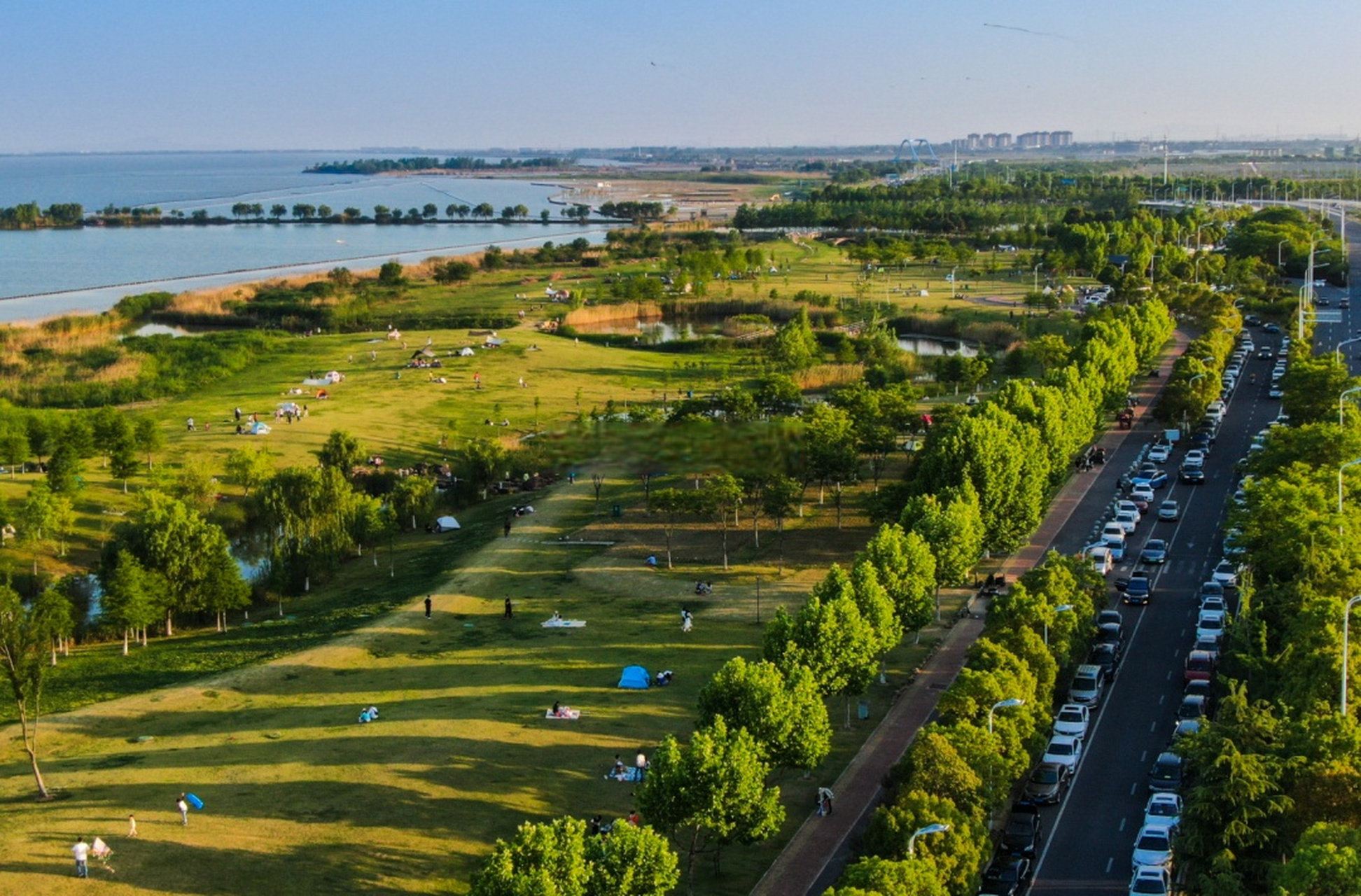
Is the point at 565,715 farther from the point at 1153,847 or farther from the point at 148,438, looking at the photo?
the point at 148,438

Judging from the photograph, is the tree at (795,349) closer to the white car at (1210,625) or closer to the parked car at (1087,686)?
the white car at (1210,625)

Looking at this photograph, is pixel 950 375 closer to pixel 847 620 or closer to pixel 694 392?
pixel 694 392

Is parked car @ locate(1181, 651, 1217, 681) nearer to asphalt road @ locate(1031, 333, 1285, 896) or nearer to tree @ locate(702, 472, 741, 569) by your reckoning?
asphalt road @ locate(1031, 333, 1285, 896)

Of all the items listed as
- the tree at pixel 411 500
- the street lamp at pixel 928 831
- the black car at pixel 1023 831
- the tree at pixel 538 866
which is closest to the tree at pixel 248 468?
the tree at pixel 411 500

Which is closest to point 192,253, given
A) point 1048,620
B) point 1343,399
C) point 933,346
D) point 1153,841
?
point 933,346

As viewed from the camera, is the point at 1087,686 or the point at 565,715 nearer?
the point at 565,715

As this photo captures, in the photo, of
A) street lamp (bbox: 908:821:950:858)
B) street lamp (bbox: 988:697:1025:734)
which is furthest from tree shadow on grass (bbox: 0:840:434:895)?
street lamp (bbox: 988:697:1025:734)

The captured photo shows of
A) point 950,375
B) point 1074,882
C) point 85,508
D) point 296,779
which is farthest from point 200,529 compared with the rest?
point 950,375

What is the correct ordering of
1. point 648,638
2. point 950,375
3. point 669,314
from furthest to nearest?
point 669,314
point 950,375
point 648,638
